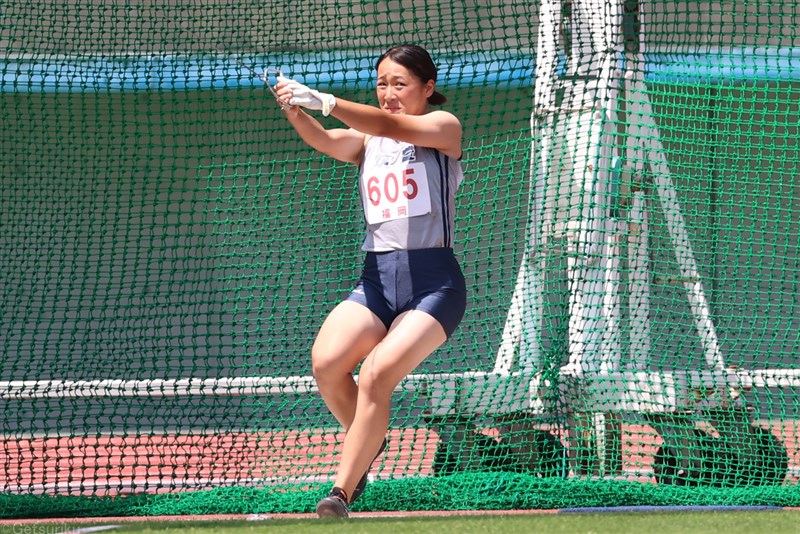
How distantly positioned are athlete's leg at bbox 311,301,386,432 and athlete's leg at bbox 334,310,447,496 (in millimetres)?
94

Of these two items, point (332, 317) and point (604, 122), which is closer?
point (332, 317)

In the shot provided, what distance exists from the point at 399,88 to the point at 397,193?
416 millimetres

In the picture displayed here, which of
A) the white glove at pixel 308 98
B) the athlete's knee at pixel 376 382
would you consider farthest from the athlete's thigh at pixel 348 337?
the white glove at pixel 308 98

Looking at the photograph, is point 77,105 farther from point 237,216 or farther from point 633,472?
point 633,472

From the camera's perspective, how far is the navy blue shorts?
13.2 feet

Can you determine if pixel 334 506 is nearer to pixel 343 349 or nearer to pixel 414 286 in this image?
pixel 343 349

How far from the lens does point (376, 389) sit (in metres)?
3.87

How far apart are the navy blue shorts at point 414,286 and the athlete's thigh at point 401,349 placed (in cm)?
7

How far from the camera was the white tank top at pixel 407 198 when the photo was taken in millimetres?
4086

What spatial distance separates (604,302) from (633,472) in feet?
3.02

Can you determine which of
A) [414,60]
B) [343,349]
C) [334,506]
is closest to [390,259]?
[343,349]

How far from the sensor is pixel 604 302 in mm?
5965

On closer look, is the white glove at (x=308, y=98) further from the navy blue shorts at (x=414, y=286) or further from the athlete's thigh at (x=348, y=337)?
the athlete's thigh at (x=348, y=337)

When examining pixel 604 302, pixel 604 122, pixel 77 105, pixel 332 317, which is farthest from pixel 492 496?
pixel 77 105
